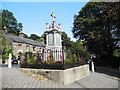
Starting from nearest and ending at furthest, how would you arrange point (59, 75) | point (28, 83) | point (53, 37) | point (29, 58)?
1. point (28, 83)
2. point (59, 75)
3. point (29, 58)
4. point (53, 37)

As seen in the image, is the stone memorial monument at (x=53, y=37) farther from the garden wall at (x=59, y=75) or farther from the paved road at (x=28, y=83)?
the paved road at (x=28, y=83)

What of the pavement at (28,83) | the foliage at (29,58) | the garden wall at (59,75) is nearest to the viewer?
the pavement at (28,83)

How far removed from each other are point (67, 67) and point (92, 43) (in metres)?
15.5

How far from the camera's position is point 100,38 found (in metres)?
18.8

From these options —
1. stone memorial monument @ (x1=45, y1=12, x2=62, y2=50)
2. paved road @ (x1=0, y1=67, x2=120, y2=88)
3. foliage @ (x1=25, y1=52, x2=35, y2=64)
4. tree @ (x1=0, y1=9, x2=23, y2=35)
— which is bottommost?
paved road @ (x1=0, y1=67, x2=120, y2=88)

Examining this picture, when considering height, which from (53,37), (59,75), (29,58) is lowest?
(59,75)

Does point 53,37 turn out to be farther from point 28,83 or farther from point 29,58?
point 28,83

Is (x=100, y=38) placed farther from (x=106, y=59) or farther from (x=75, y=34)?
(x=75, y=34)

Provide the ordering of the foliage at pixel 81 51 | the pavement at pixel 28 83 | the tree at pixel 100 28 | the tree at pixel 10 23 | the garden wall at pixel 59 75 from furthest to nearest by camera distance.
Result: the tree at pixel 10 23
the tree at pixel 100 28
the foliage at pixel 81 51
the garden wall at pixel 59 75
the pavement at pixel 28 83

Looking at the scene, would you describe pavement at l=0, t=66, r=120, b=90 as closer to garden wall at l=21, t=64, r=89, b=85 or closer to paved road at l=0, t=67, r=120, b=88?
paved road at l=0, t=67, r=120, b=88

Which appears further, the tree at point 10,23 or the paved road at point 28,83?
the tree at point 10,23

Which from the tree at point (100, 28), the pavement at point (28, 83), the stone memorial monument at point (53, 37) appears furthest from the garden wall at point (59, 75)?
the tree at point (100, 28)

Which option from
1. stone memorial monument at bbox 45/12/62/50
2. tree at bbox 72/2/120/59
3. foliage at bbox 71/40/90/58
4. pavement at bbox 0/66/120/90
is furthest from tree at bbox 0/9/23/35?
pavement at bbox 0/66/120/90

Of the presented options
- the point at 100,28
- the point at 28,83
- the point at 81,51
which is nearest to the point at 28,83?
the point at 28,83
